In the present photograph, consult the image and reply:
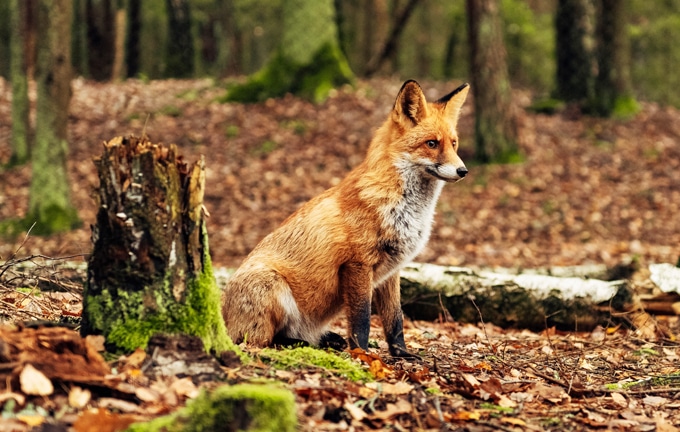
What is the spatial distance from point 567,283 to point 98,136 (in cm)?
1237

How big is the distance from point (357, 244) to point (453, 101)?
1528 mm

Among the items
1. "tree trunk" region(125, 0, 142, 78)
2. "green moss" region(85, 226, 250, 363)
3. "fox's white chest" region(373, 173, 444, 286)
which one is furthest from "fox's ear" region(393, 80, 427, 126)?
"tree trunk" region(125, 0, 142, 78)

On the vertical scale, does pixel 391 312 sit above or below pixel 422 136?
below

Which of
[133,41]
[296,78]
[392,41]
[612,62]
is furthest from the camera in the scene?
[133,41]

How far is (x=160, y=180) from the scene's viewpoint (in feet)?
11.9

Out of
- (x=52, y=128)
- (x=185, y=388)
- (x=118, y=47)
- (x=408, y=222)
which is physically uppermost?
(x=118, y=47)

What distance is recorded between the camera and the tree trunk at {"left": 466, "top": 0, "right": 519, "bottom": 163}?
550 inches

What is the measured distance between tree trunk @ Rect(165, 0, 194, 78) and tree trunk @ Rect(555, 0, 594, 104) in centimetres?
1368

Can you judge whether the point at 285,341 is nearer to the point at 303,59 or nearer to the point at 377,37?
the point at 303,59

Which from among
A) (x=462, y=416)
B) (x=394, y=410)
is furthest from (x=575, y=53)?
(x=394, y=410)

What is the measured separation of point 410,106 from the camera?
5.36 m

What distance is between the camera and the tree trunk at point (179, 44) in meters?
25.0

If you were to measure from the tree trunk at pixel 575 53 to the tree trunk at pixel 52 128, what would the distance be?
482 inches

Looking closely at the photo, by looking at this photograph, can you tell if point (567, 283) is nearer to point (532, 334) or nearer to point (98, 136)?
point (532, 334)
